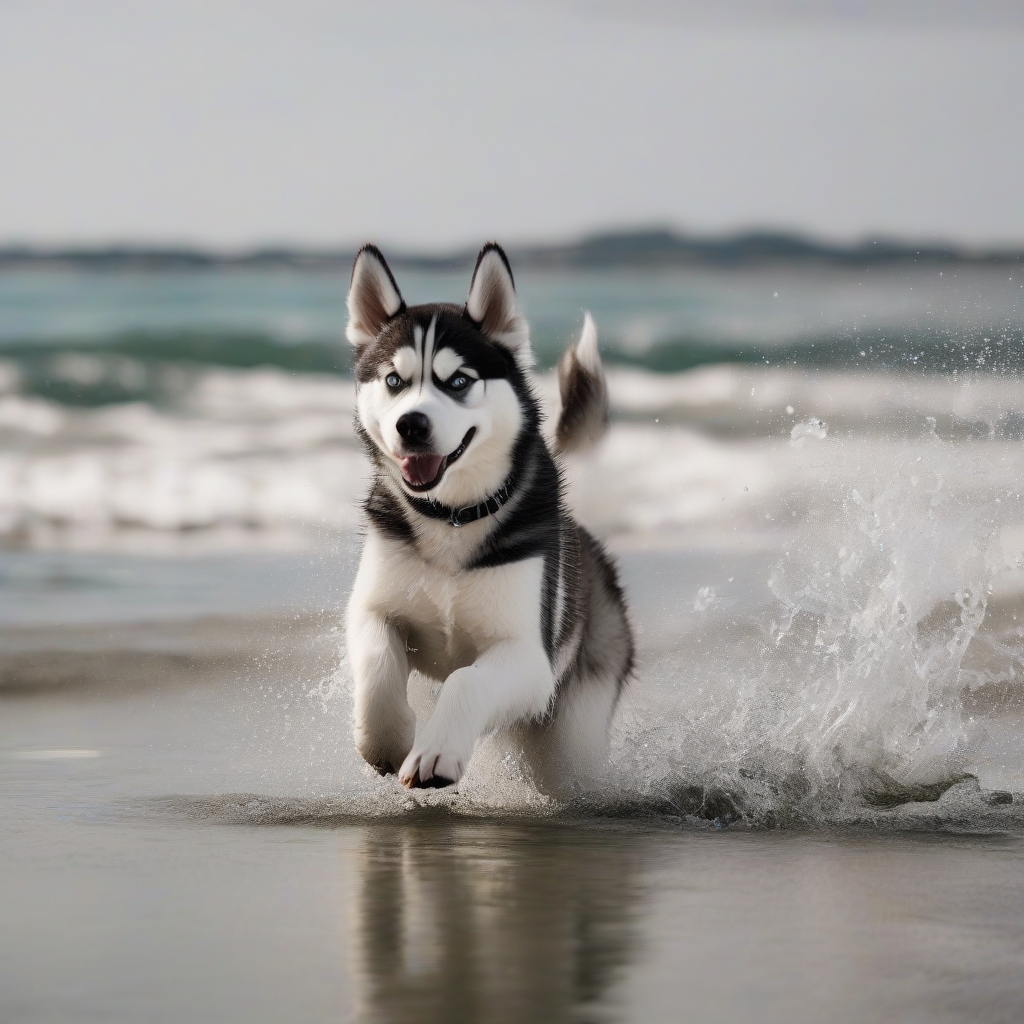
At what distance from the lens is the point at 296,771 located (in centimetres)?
453

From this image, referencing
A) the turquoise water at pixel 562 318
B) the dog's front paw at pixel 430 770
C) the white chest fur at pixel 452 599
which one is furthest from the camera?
the turquoise water at pixel 562 318

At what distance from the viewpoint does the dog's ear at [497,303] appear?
13.6 ft

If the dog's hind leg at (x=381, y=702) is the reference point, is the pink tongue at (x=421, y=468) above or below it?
above

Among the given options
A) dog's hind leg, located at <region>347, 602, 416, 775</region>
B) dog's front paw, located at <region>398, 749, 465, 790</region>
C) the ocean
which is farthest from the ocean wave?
dog's front paw, located at <region>398, 749, 465, 790</region>

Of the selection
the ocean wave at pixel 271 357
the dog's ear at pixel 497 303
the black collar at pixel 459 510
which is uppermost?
the ocean wave at pixel 271 357

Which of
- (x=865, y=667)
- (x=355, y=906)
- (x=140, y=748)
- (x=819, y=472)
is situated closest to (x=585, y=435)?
(x=865, y=667)

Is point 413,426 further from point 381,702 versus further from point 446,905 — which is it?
point 446,905

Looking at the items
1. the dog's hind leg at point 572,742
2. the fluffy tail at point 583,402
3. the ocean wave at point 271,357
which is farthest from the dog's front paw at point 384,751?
the ocean wave at point 271,357

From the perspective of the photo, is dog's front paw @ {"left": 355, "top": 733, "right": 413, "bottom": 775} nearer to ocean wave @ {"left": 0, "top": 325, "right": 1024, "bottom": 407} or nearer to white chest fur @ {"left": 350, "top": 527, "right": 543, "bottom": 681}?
white chest fur @ {"left": 350, "top": 527, "right": 543, "bottom": 681}

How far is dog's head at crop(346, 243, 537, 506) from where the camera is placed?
3.85 m

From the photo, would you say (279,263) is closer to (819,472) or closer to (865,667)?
(819,472)

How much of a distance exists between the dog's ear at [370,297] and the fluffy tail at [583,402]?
86 centimetres

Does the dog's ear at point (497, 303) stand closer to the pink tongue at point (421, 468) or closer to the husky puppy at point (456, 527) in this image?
the husky puppy at point (456, 527)

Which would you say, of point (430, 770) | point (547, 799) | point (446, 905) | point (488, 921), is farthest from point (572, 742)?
point (488, 921)
